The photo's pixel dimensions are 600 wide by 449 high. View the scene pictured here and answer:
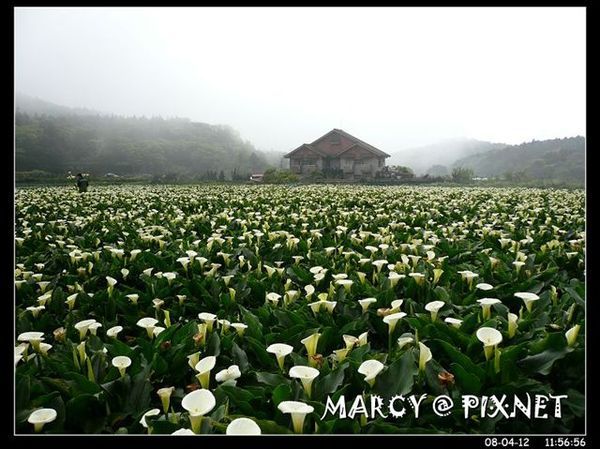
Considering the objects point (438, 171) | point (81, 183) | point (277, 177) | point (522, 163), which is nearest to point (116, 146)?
point (81, 183)

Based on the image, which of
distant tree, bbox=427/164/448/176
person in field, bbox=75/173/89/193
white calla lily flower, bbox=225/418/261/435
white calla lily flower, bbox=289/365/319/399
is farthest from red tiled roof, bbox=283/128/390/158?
white calla lily flower, bbox=225/418/261/435

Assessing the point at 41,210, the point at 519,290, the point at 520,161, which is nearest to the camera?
the point at 519,290

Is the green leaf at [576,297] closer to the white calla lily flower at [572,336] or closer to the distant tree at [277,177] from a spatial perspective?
the white calla lily flower at [572,336]

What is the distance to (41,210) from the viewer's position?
755cm

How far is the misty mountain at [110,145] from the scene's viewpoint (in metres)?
5.27

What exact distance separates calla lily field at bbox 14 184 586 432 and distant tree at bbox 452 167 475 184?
27.0 metres

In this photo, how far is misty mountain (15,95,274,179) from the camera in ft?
17.3

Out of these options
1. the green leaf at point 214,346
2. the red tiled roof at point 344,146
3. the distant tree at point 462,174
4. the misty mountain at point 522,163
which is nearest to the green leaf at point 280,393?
the green leaf at point 214,346

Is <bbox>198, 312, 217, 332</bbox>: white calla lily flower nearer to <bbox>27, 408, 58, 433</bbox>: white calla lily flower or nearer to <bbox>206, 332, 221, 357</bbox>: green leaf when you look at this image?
<bbox>206, 332, 221, 357</bbox>: green leaf

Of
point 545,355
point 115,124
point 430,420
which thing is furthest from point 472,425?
point 115,124

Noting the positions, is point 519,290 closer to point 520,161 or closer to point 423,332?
point 423,332

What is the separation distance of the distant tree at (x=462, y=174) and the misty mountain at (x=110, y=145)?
52.0ft

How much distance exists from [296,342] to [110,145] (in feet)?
38.6
